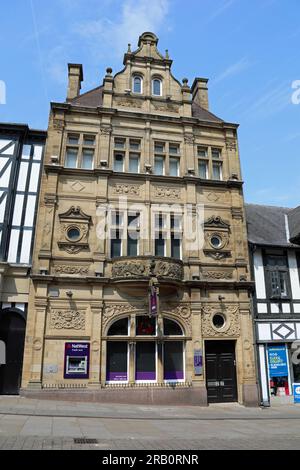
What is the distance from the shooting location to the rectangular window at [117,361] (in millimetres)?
16375

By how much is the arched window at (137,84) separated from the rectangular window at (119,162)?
4.30 meters

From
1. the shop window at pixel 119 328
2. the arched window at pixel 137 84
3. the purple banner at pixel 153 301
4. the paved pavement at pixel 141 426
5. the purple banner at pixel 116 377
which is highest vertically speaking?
the arched window at pixel 137 84

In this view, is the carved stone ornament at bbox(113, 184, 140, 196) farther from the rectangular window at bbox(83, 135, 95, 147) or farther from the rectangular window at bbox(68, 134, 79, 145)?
the rectangular window at bbox(68, 134, 79, 145)

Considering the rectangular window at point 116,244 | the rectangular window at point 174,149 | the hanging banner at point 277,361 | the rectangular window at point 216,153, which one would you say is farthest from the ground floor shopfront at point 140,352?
the rectangular window at point 216,153

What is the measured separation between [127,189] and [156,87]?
277 inches

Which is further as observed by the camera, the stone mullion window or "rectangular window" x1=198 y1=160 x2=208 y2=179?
"rectangular window" x1=198 y1=160 x2=208 y2=179

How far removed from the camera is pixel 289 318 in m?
18.6

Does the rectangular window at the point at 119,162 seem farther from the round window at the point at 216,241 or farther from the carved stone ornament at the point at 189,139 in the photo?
the round window at the point at 216,241

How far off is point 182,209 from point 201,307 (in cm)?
519

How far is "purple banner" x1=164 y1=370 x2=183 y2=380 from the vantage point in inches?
662

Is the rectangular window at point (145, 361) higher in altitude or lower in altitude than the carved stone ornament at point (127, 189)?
lower

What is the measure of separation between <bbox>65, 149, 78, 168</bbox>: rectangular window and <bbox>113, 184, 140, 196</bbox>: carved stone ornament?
2.54 metres

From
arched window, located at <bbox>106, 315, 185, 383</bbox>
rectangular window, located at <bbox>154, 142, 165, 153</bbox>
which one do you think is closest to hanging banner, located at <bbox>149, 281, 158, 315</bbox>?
arched window, located at <bbox>106, 315, 185, 383</bbox>

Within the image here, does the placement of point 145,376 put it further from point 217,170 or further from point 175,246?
point 217,170
